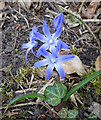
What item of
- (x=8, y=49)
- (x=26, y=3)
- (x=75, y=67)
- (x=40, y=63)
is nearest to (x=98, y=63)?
(x=75, y=67)

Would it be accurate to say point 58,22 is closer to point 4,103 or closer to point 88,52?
point 88,52

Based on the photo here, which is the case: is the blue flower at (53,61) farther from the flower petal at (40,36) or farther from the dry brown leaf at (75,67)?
the dry brown leaf at (75,67)

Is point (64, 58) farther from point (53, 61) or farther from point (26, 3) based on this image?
point (26, 3)

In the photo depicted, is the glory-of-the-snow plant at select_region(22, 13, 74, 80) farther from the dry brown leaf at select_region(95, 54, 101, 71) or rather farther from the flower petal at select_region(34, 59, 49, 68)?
the dry brown leaf at select_region(95, 54, 101, 71)

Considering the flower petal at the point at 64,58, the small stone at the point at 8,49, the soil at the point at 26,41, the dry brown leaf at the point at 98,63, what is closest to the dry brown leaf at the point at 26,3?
the soil at the point at 26,41

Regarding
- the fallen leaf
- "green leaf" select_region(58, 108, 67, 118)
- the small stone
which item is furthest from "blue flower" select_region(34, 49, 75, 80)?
the small stone

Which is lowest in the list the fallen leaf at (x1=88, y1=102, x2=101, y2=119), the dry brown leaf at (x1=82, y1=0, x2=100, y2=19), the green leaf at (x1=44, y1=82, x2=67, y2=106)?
the fallen leaf at (x1=88, y1=102, x2=101, y2=119)
